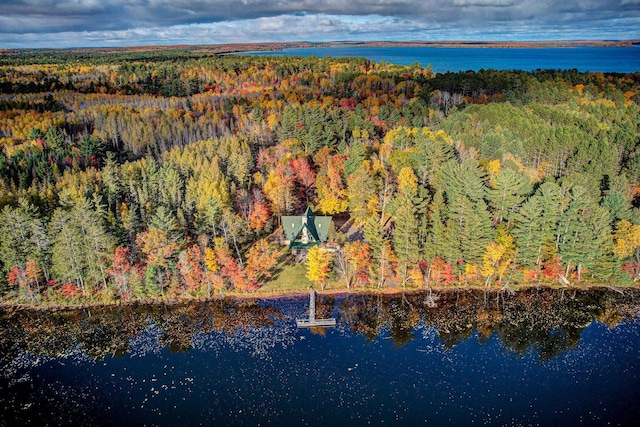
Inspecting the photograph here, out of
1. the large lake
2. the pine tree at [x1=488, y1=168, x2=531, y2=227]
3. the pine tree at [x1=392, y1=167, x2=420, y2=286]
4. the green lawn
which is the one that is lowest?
the large lake

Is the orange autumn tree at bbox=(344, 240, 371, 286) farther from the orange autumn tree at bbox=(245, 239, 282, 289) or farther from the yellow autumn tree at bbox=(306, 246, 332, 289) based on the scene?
the orange autumn tree at bbox=(245, 239, 282, 289)

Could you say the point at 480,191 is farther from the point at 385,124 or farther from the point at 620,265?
the point at 385,124

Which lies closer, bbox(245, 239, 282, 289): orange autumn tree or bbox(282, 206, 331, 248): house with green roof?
bbox(245, 239, 282, 289): orange autumn tree

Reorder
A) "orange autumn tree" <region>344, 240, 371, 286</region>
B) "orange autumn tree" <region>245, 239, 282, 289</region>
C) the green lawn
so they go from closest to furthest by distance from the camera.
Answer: "orange autumn tree" <region>344, 240, 371, 286</region> < "orange autumn tree" <region>245, 239, 282, 289</region> < the green lawn

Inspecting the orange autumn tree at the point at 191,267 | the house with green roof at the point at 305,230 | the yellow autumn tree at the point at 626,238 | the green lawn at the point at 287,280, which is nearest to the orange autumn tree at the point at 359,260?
the green lawn at the point at 287,280

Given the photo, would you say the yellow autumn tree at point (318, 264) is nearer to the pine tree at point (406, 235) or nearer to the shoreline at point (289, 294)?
the shoreline at point (289, 294)

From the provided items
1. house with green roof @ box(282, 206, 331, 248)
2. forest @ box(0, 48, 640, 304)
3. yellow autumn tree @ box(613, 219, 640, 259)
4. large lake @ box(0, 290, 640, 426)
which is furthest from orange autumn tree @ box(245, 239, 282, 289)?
yellow autumn tree @ box(613, 219, 640, 259)

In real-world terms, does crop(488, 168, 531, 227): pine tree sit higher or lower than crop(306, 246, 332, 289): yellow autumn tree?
higher
